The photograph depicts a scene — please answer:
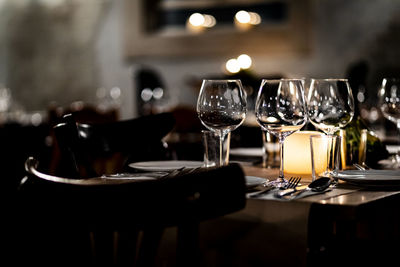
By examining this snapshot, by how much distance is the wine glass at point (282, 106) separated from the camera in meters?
1.31

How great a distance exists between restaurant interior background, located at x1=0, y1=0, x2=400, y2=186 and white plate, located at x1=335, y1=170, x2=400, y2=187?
12.2ft

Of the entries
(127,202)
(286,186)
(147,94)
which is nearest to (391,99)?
(286,186)

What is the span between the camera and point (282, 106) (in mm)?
1318

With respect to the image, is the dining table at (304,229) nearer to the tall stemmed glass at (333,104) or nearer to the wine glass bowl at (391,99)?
the tall stemmed glass at (333,104)

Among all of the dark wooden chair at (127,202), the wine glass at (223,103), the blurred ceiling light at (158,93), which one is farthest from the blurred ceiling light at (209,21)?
the dark wooden chair at (127,202)

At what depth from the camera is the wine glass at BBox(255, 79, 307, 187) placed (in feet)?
4.31

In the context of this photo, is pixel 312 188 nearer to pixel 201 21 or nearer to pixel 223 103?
pixel 223 103

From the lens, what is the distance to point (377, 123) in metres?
3.05

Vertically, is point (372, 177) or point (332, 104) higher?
point (332, 104)

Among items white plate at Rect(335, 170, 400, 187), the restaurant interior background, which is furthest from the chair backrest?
the restaurant interior background

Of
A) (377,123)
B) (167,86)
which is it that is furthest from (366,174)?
(167,86)

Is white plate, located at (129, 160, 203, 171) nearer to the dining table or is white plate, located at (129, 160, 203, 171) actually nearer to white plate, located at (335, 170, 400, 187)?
the dining table

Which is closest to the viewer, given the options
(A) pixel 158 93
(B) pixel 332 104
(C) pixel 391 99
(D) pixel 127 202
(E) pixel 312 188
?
(D) pixel 127 202

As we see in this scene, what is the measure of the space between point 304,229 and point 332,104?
18.2 inches
